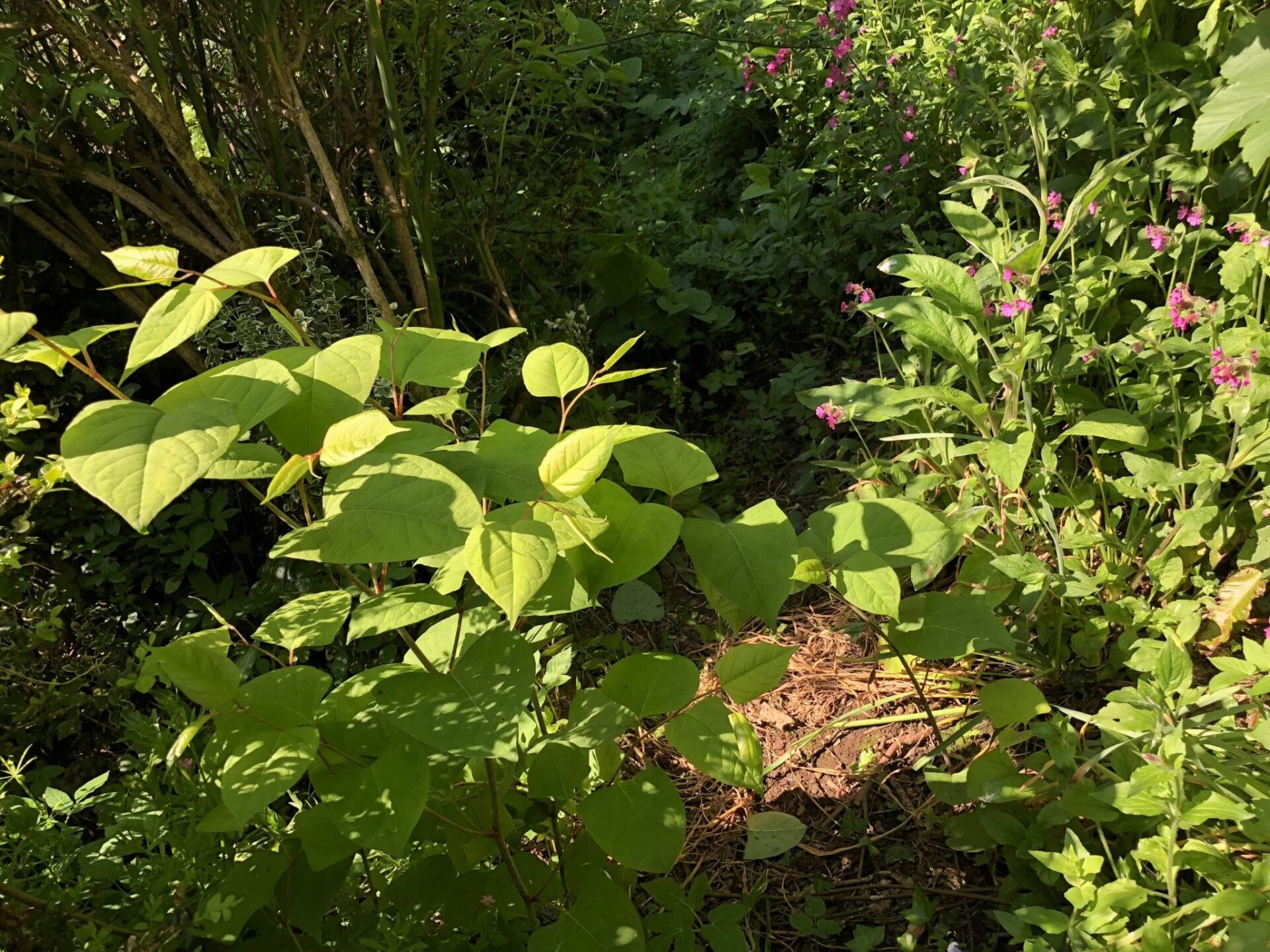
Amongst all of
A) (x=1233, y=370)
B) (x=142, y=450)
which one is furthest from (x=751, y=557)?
(x=1233, y=370)

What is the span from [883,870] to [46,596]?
178cm

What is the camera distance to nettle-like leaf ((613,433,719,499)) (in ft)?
3.53

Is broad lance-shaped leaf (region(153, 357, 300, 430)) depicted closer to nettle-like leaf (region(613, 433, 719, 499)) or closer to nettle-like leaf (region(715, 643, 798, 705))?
nettle-like leaf (region(613, 433, 719, 499))

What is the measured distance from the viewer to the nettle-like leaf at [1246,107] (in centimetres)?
155

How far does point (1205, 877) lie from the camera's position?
50.1 inches

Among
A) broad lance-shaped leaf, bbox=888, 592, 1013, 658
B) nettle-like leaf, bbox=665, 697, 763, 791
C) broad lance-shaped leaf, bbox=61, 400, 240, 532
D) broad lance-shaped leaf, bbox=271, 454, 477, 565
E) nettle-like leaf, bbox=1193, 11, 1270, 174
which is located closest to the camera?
broad lance-shaped leaf, bbox=61, 400, 240, 532

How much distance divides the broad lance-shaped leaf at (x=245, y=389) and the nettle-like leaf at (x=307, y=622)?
0.27 m

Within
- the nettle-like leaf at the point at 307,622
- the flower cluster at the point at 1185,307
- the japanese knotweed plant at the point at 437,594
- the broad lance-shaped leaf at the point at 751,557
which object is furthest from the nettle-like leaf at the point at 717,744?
the flower cluster at the point at 1185,307

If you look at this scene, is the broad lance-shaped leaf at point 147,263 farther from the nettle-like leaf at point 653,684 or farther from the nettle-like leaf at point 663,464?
the nettle-like leaf at point 653,684

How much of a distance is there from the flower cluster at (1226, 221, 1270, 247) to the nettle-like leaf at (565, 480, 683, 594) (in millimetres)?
1502

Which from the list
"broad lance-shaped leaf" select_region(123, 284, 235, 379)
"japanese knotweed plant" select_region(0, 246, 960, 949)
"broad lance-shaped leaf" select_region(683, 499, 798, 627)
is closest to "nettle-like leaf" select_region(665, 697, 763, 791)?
"japanese knotweed plant" select_region(0, 246, 960, 949)

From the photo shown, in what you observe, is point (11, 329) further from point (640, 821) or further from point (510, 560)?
point (640, 821)

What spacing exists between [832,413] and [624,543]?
1.18 metres

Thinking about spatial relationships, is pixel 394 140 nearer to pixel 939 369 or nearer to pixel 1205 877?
pixel 939 369
